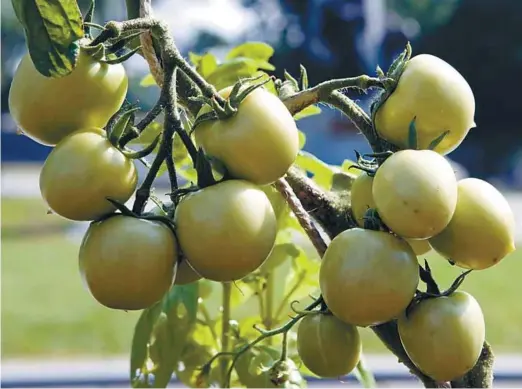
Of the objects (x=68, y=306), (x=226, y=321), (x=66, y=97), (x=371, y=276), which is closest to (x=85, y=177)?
(x=66, y=97)

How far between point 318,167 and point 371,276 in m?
0.27

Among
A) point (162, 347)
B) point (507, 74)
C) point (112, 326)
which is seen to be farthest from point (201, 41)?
point (162, 347)

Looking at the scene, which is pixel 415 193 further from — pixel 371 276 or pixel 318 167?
pixel 318 167

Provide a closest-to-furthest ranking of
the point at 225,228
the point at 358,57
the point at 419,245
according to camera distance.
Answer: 1. the point at 225,228
2. the point at 419,245
3. the point at 358,57

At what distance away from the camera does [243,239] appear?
1.38ft

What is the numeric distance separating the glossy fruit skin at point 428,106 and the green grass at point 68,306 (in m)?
2.84

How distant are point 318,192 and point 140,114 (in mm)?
135

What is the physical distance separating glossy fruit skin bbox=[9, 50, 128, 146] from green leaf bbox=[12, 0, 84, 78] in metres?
0.01

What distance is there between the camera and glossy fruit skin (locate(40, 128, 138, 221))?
0.43 meters

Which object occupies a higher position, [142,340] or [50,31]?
[50,31]

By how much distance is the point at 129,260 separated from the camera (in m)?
0.43

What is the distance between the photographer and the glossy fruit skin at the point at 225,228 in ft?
1.37

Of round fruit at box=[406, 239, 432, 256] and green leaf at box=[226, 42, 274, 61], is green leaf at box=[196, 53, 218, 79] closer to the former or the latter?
green leaf at box=[226, 42, 274, 61]

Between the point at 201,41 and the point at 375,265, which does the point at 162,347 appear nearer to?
the point at 375,265
